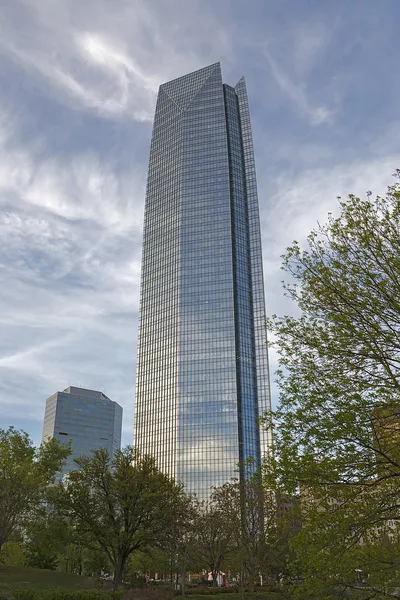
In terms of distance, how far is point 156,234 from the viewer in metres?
193

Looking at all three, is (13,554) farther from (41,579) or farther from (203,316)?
(203,316)

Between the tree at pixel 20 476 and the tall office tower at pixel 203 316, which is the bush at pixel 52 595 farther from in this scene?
the tall office tower at pixel 203 316

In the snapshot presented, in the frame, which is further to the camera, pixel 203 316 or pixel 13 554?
pixel 203 316

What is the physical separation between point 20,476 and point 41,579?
8690mm

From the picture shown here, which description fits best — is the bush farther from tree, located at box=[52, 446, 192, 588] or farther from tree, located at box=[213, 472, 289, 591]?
tree, located at box=[213, 472, 289, 591]

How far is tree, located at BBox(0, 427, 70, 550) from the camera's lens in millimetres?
41625

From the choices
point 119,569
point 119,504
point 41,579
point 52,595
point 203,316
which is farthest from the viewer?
point 203,316

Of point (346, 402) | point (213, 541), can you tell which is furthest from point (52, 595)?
point (213, 541)

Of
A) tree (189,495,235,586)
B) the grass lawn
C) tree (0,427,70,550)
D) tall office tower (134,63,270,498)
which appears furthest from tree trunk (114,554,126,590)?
tall office tower (134,63,270,498)

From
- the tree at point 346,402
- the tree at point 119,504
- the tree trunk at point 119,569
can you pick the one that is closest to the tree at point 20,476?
the tree at point 119,504

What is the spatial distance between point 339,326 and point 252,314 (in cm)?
15677

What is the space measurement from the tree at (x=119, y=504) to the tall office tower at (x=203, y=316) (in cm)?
10979

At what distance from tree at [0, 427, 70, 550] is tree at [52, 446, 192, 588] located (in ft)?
8.89

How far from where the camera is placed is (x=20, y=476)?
138 feet
